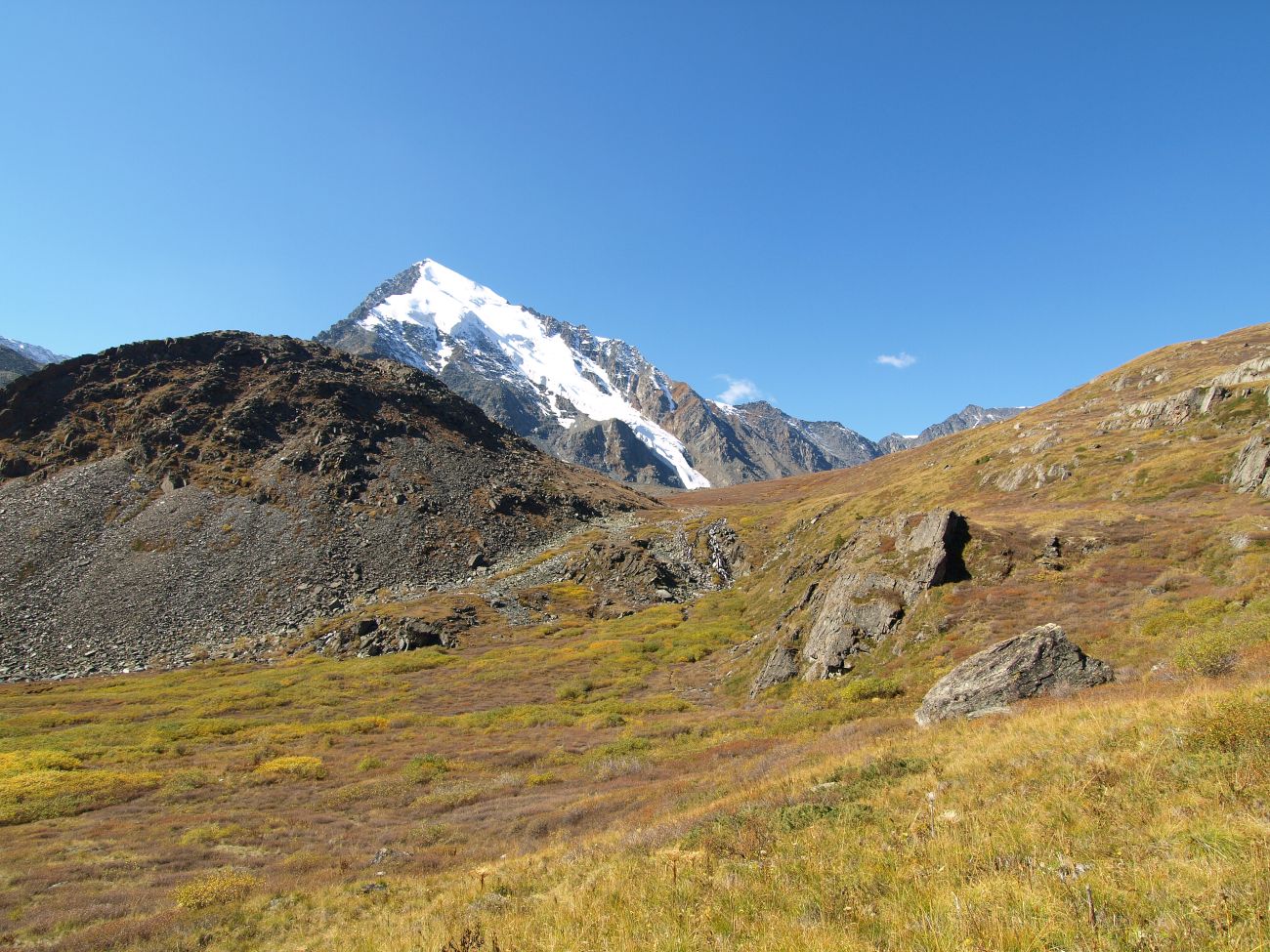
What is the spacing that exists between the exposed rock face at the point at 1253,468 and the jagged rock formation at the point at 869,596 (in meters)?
15.6

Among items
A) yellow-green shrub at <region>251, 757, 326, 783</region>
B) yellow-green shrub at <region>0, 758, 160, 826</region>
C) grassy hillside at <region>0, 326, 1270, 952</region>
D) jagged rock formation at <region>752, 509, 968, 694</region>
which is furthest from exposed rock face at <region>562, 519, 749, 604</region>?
yellow-green shrub at <region>0, 758, 160, 826</region>

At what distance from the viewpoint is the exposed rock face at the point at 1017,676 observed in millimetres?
18031

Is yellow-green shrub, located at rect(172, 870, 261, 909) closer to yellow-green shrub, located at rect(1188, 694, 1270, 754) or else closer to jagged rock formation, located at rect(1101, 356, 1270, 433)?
yellow-green shrub, located at rect(1188, 694, 1270, 754)

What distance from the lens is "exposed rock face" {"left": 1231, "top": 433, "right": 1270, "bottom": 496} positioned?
1261 inches

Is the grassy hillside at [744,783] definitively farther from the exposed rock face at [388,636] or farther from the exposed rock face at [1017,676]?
the exposed rock face at [388,636]

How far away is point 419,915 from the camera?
43.3 ft

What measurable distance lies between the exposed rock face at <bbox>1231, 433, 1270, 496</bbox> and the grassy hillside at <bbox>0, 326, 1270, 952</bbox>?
1400 mm

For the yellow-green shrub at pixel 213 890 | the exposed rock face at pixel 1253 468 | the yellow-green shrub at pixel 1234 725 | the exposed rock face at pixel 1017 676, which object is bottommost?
the yellow-green shrub at pixel 213 890

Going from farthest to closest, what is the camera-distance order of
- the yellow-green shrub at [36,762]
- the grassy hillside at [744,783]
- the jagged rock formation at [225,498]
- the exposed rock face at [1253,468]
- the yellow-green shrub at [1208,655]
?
the jagged rock formation at [225,498]
the yellow-green shrub at [36,762]
the exposed rock face at [1253,468]
the yellow-green shrub at [1208,655]
the grassy hillside at [744,783]

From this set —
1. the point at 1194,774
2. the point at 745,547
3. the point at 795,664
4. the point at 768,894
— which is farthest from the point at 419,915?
the point at 745,547

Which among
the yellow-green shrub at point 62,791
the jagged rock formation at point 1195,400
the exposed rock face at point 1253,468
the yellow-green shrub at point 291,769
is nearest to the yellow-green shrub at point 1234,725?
the exposed rock face at point 1253,468

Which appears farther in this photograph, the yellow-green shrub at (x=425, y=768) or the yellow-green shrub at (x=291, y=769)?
the yellow-green shrub at (x=291, y=769)

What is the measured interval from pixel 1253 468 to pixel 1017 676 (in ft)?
95.8

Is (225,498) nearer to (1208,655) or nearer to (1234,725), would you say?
(1208,655)
